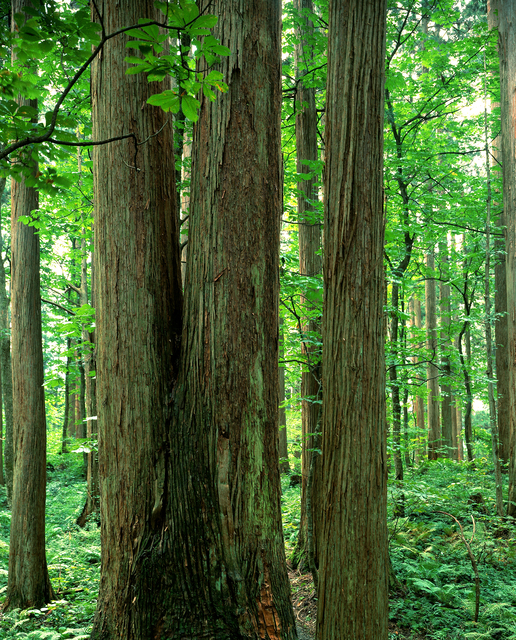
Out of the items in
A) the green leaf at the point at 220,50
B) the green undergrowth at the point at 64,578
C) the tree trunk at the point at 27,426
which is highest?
the green leaf at the point at 220,50

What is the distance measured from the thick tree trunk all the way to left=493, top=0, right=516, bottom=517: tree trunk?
5.29 metres

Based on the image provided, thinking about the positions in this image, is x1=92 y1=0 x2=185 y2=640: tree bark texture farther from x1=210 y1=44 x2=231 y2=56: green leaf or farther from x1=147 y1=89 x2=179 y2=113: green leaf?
x1=210 y1=44 x2=231 y2=56: green leaf

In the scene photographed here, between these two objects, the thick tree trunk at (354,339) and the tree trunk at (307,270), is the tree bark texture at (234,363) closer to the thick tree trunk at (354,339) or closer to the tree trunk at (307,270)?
the thick tree trunk at (354,339)

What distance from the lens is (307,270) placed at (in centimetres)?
656

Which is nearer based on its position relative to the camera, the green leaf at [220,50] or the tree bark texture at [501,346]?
the green leaf at [220,50]

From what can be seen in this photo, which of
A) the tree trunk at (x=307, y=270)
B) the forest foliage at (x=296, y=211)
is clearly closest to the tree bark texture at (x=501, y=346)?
the forest foliage at (x=296, y=211)

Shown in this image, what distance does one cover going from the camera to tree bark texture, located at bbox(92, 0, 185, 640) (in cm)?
229

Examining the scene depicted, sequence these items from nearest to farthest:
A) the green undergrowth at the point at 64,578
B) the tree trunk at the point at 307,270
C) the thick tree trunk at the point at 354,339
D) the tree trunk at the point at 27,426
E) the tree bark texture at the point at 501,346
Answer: the thick tree trunk at the point at 354,339 < the green undergrowth at the point at 64,578 < the tree trunk at the point at 27,426 < the tree trunk at the point at 307,270 < the tree bark texture at the point at 501,346

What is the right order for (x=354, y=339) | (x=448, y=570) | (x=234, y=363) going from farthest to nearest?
(x=448, y=570) → (x=354, y=339) → (x=234, y=363)

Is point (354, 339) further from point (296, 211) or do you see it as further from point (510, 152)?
point (510, 152)

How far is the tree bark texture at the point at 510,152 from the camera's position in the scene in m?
6.91

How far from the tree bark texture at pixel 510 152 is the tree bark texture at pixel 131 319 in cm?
634

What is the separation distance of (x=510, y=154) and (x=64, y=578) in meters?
9.27

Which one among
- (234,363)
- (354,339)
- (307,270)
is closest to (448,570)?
(354,339)
